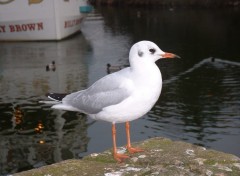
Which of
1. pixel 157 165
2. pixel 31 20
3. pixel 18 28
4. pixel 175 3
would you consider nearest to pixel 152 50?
pixel 157 165

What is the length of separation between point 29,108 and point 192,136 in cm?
765

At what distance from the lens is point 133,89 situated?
5414 millimetres

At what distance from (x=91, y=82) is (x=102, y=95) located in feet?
56.6

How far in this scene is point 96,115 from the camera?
602 cm

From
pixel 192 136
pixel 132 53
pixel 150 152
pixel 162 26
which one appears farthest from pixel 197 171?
pixel 162 26

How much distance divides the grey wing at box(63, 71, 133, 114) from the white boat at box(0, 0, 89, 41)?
34.8 meters

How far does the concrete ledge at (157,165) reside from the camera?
485 cm

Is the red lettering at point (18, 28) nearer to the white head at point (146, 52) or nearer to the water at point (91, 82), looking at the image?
the water at point (91, 82)

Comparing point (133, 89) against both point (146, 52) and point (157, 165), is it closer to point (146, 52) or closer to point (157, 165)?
point (146, 52)

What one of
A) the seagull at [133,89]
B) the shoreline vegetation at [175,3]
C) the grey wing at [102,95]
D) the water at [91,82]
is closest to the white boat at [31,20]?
the water at [91,82]

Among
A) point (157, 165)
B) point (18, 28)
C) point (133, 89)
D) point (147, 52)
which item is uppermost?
point (147, 52)

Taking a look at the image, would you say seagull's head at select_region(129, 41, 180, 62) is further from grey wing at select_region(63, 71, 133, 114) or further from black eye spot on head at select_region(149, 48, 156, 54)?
grey wing at select_region(63, 71, 133, 114)

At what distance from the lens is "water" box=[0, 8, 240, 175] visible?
14.6m

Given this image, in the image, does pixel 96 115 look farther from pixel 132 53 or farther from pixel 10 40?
pixel 10 40
